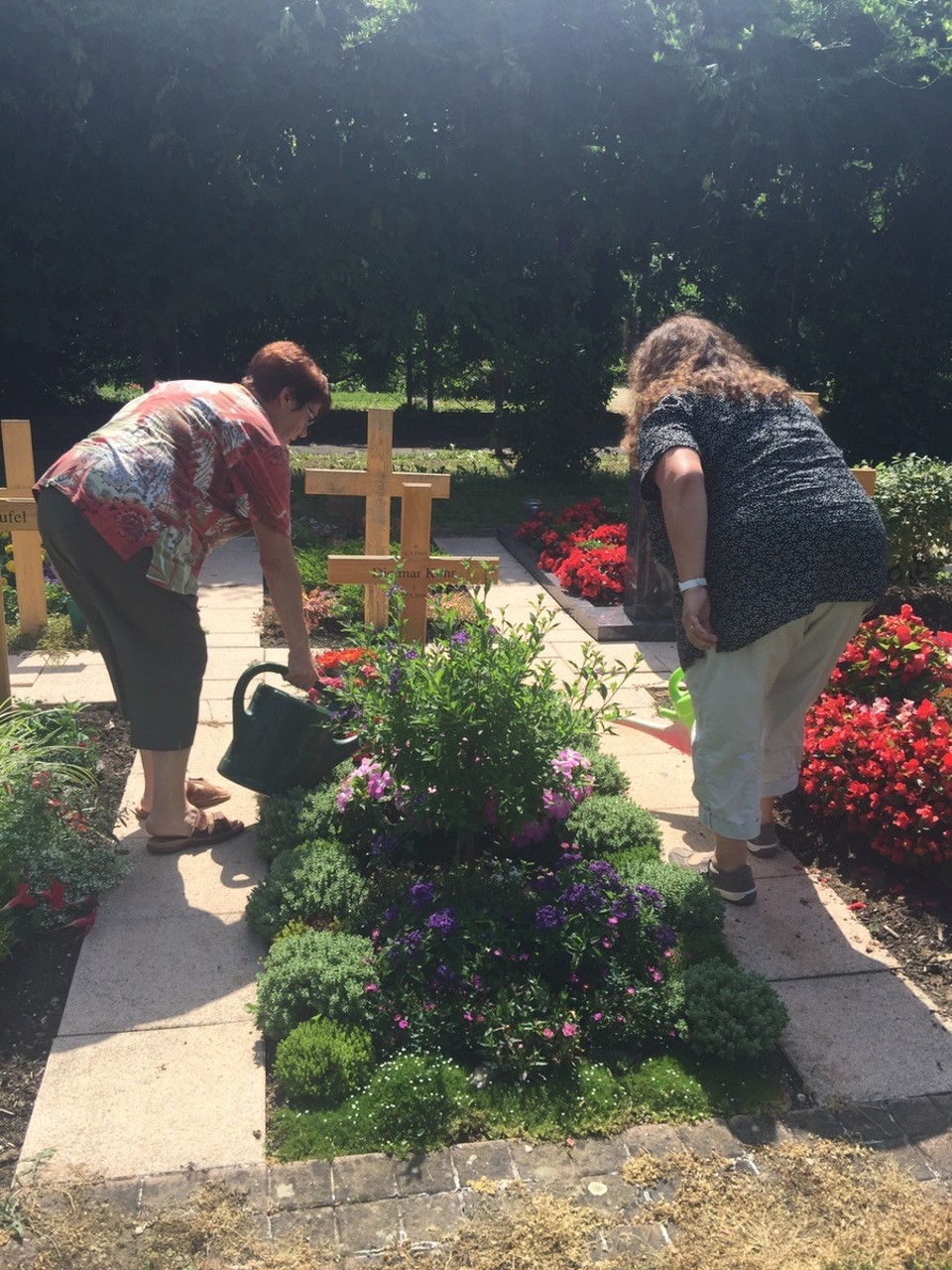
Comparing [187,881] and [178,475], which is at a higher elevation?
[178,475]

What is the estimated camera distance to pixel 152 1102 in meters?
2.42

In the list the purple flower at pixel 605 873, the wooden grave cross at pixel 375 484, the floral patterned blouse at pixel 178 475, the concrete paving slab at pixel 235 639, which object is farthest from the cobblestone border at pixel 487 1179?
the concrete paving slab at pixel 235 639

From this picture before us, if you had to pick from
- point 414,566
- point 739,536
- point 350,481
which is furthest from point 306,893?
point 350,481

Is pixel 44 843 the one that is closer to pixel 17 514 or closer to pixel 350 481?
pixel 17 514

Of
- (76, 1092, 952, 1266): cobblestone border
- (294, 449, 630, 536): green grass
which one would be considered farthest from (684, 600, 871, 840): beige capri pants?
(294, 449, 630, 536): green grass

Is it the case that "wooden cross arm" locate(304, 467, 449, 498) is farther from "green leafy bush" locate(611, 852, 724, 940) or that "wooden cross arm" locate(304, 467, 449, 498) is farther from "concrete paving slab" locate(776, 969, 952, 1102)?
"concrete paving slab" locate(776, 969, 952, 1102)

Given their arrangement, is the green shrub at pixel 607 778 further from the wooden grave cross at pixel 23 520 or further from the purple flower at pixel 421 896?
the wooden grave cross at pixel 23 520

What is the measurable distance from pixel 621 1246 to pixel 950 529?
5471mm

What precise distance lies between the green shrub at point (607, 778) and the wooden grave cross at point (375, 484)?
1.99 m

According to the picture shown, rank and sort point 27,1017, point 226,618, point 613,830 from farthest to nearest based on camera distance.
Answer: point 226,618, point 613,830, point 27,1017

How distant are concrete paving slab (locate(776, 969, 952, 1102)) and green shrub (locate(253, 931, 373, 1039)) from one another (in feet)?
3.55

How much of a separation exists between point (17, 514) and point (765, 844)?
12.5ft

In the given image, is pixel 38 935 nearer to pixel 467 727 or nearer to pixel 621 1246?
pixel 467 727

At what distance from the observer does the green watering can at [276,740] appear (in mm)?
3529
